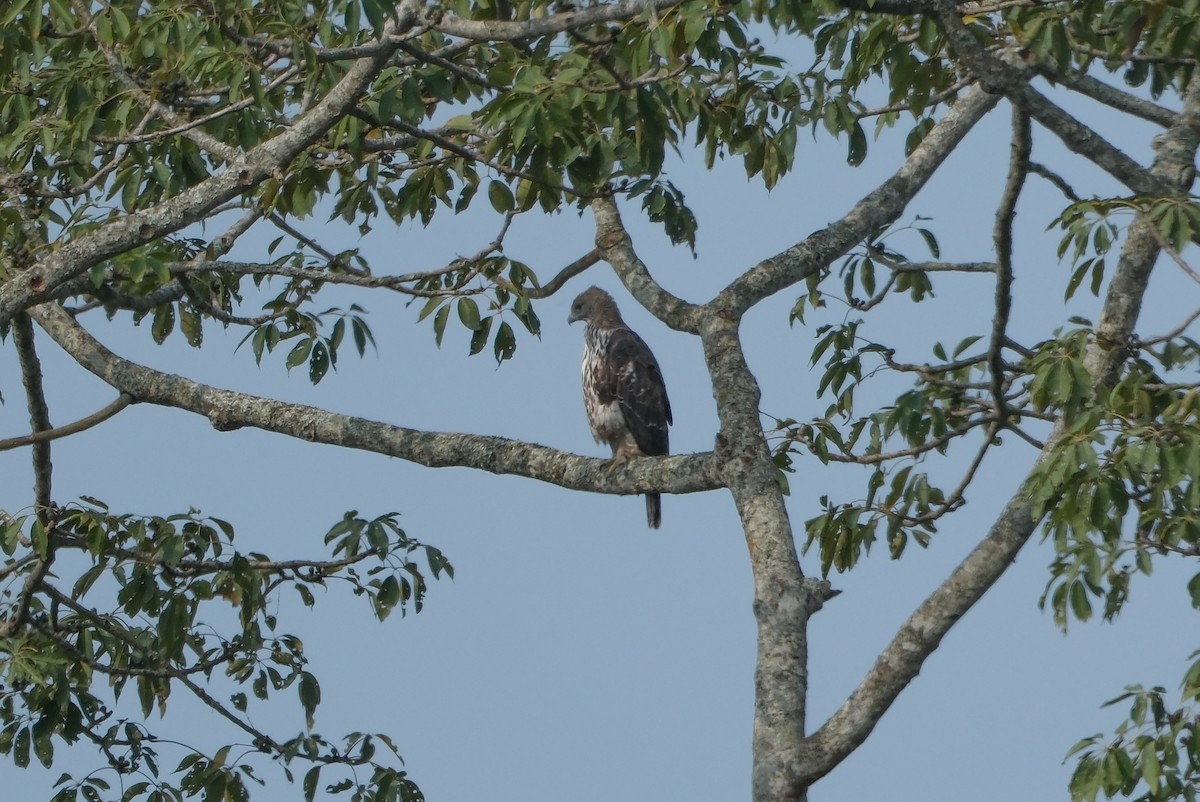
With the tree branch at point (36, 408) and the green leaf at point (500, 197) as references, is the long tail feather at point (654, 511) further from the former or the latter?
the tree branch at point (36, 408)

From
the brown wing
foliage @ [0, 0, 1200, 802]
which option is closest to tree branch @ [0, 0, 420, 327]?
foliage @ [0, 0, 1200, 802]

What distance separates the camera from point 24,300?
413 cm

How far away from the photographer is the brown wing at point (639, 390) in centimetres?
712

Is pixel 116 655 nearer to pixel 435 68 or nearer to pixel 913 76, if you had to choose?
pixel 435 68

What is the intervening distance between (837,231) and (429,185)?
1.51 meters

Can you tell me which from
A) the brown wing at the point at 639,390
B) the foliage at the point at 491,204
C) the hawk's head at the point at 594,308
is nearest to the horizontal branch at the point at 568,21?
the foliage at the point at 491,204

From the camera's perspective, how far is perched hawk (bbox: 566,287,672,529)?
280 inches

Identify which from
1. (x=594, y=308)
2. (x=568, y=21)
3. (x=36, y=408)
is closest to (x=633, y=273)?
(x=568, y=21)

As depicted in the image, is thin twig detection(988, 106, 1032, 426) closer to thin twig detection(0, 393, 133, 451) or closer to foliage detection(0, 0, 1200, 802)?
foliage detection(0, 0, 1200, 802)

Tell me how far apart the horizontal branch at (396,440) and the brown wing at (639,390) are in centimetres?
219

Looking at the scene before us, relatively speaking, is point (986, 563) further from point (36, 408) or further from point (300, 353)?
point (36, 408)

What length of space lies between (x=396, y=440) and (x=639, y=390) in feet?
7.59

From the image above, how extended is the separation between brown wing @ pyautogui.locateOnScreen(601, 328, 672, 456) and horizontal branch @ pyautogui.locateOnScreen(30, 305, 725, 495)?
2195mm

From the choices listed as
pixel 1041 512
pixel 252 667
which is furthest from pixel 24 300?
pixel 1041 512
